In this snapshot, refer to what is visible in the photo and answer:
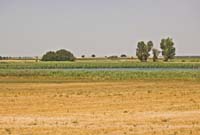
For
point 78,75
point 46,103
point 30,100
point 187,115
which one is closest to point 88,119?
point 187,115

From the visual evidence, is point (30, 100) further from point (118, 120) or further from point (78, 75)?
point (78, 75)

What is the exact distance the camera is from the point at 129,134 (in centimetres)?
1501

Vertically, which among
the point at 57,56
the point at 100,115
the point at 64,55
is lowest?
the point at 100,115

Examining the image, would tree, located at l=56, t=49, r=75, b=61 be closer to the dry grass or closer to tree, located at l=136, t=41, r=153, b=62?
tree, located at l=136, t=41, r=153, b=62

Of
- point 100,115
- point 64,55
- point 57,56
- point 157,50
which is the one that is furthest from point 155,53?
point 100,115

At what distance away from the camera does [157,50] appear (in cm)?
16125

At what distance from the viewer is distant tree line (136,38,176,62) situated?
152m

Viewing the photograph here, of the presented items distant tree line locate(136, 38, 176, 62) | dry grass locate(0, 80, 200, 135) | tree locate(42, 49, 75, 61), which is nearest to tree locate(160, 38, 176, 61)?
distant tree line locate(136, 38, 176, 62)

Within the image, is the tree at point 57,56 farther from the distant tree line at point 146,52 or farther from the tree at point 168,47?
the tree at point 168,47

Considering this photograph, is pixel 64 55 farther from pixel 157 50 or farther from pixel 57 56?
pixel 157 50

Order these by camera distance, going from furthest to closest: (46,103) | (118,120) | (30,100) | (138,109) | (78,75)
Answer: (78,75) → (30,100) → (46,103) → (138,109) → (118,120)

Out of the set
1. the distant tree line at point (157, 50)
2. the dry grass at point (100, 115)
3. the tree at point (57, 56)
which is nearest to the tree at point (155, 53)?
the distant tree line at point (157, 50)

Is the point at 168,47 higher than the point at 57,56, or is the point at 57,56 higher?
the point at 168,47

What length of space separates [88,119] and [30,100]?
29.6 ft
